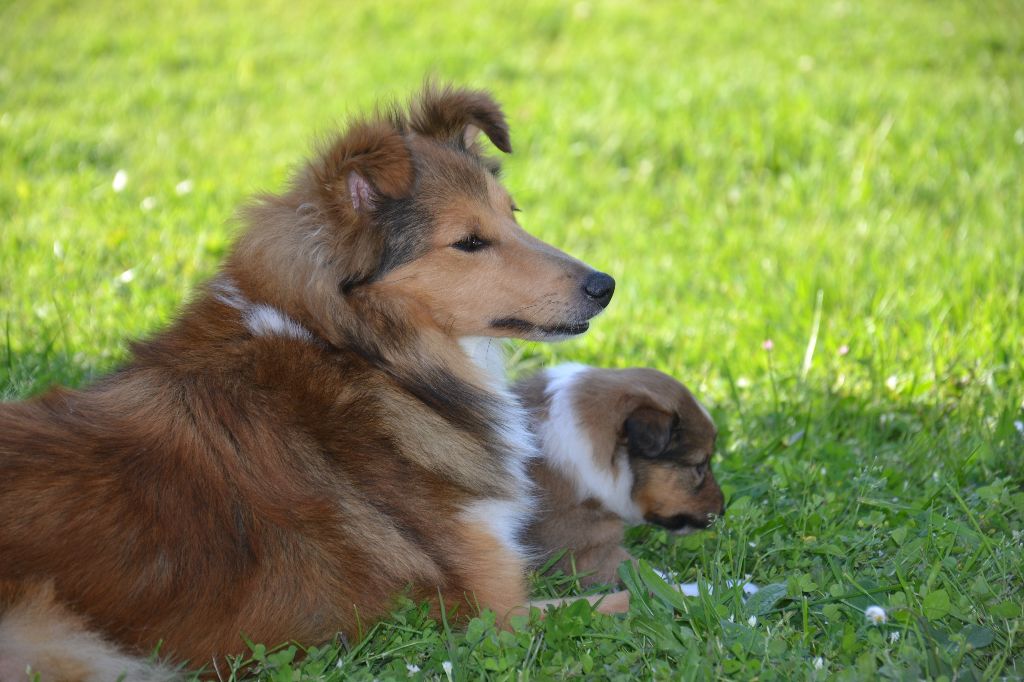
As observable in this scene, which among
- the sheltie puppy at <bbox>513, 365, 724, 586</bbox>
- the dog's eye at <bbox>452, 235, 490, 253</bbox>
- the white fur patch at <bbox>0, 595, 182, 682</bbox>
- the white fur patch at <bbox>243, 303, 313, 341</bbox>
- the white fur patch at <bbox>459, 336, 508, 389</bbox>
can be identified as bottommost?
the sheltie puppy at <bbox>513, 365, 724, 586</bbox>

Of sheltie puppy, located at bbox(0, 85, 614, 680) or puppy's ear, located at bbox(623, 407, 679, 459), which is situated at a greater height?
sheltie puppy, located at bbox(0, 85, 614, 680)

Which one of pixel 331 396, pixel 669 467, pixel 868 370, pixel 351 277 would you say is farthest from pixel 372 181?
pixel 868 370

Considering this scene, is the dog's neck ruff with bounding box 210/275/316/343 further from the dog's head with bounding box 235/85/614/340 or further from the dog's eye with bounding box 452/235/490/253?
the dog's eye with bounding box 452/235/490/253

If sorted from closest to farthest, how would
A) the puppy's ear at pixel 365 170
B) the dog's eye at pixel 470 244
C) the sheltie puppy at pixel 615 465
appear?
the puppy's ear at pixel 365 170 < the dog's eye at pixel 470 244 < the sheltie puppy at pixel 615 465

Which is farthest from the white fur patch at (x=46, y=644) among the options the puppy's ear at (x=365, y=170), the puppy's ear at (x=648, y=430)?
the puppy's ear at (x=648, y=430)

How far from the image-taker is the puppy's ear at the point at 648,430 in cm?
363

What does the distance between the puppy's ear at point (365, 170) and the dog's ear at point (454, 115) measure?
1.13ft

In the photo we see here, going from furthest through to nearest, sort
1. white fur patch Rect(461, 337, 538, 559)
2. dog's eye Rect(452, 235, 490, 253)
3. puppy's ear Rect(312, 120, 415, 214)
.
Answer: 1. dog's eye Rect(452, 235, 490, 253)
2. white fur patch Rect(461, 337, 538, 559)
3. puppy's ear Rect(312, 120, 415, 214)

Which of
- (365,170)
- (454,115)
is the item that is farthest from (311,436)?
(454,115)

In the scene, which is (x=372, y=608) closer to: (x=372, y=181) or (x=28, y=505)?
(x=28, y=505)

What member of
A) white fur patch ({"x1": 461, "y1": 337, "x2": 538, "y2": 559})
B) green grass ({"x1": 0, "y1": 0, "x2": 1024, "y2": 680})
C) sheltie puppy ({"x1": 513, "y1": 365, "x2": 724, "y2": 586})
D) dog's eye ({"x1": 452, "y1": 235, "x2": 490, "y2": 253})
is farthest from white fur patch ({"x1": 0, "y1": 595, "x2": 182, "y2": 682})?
sheltie puppy ({"x1": 513, "y1": 365, "x2": 724, "y2": 586})

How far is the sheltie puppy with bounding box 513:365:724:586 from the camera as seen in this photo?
11.8 ft

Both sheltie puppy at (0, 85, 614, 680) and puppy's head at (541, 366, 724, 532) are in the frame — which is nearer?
sheltie puppy at (0, 85, 614, 680)

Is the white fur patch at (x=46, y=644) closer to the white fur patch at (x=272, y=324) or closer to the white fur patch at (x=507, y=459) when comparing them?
the white fur patch at (x=272, y=324)
